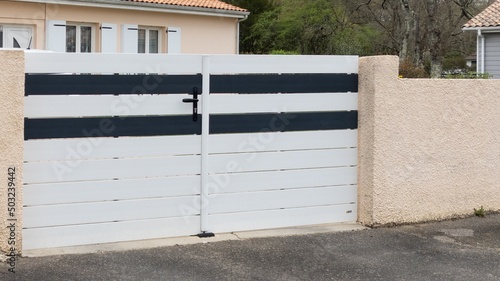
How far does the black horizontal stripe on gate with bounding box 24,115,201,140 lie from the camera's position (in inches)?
247

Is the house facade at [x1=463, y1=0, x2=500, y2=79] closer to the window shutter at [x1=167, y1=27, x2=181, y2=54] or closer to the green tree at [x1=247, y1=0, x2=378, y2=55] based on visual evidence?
the window shutter at [x1=167, y1=27, x2=181, y2=54]

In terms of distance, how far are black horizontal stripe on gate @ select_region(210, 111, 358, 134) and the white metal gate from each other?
11mm

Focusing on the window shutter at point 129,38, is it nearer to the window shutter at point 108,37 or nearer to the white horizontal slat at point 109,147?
the window shutter at point 108,37

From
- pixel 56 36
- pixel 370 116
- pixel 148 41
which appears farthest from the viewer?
pixel 148 41

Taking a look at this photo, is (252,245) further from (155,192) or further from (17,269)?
(17,269)

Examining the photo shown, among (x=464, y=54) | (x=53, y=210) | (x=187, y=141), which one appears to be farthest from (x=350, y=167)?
(x=464, y=54)

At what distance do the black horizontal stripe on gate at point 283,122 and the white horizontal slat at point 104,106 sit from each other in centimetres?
40

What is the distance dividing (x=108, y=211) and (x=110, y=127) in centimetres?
81

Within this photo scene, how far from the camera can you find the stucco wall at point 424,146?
760 cm

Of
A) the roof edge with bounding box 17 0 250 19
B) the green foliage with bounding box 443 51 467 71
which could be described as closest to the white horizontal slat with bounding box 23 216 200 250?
the roof edge with bounding box 17 0 250 19

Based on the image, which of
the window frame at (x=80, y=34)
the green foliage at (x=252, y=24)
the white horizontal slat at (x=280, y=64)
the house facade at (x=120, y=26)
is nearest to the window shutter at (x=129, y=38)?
the house facade at (x=120, y=26)

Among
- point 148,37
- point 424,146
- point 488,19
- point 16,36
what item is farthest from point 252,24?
point 424,146

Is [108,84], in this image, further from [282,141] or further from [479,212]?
[479,212]

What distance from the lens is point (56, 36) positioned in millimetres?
19391
